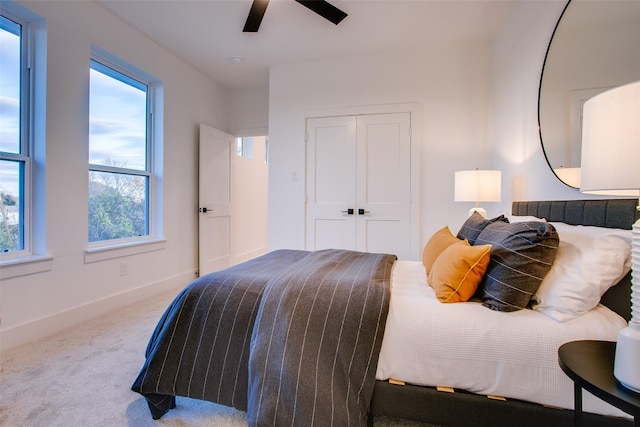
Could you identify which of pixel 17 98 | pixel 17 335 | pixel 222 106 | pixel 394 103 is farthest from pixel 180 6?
pixel 17 335

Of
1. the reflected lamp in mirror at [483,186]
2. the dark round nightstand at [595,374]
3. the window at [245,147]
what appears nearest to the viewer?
the dark round nightstand at [595,374]

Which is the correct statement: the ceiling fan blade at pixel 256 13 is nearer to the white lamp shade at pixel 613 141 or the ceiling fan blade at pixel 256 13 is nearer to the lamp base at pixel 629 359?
the white lamp shade at pixel 613 141

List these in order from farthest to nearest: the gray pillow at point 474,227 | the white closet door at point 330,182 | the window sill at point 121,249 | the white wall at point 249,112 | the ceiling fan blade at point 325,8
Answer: the white wall at point 249,112 < the white closet door at point 330,182 < the window sill at point 121,249 < the ceiling fan blade at point 325,8 < the gray pillow at point 474,227

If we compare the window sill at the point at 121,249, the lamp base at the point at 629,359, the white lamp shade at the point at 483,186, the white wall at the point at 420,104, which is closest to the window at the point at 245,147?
the white wall at the point at 420,104

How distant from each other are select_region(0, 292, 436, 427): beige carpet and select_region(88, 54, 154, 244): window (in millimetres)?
1026

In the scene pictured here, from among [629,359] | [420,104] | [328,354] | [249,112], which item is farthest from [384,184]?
[629,359]

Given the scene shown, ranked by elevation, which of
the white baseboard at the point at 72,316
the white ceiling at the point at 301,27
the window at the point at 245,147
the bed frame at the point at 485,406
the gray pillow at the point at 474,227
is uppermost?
the white ceiling at the point at 301,27

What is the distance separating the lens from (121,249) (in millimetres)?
2861

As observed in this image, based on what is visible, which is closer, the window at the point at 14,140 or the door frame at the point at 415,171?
the window at the point at 14,140

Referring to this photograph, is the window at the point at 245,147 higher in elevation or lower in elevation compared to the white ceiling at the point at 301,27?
lower

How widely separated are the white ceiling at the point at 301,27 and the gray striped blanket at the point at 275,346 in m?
2.44

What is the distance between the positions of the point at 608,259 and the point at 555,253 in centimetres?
14

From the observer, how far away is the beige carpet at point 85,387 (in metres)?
1.36

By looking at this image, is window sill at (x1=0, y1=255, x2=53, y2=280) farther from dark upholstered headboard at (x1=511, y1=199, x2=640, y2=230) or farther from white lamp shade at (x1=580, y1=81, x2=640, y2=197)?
dark upholstered headboard at (x1=511, y1=199, x2=640, y2=230)
